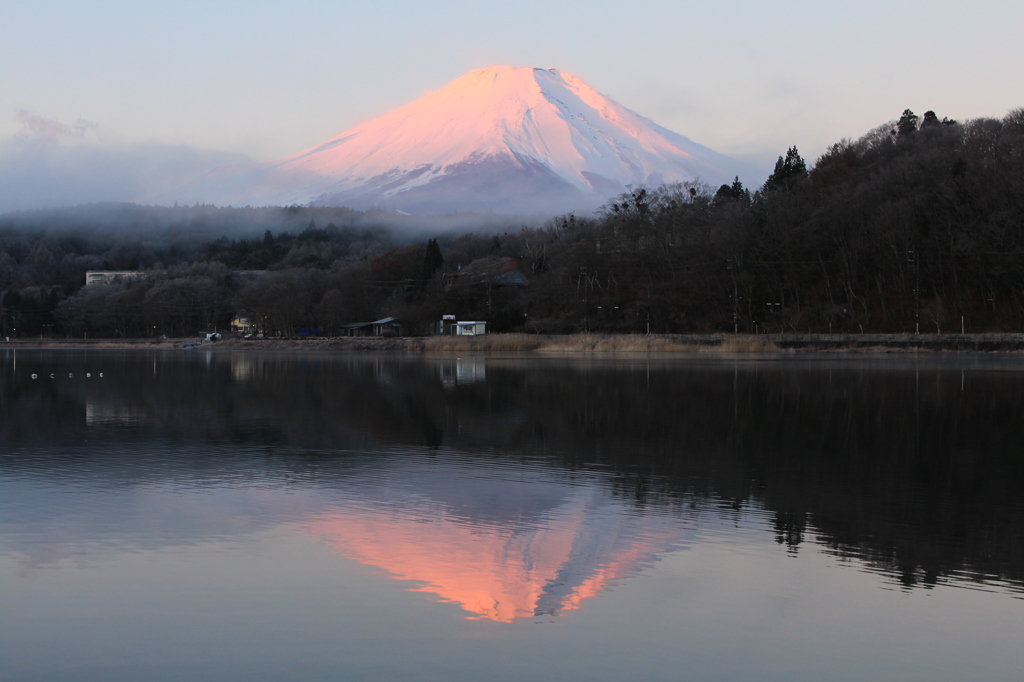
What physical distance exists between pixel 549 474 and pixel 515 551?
3.65 meters

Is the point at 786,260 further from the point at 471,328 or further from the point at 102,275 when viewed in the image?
the point at 102,275

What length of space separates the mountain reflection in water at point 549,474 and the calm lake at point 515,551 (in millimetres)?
49

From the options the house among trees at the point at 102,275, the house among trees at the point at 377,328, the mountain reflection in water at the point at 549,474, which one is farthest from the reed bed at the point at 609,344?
the house among trees at the point at 102,275

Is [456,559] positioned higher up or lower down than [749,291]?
lower down

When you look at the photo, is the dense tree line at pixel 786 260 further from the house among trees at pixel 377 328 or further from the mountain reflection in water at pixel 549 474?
the mountain reflection in water at pixel 549 474

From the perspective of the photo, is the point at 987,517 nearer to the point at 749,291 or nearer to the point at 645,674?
the point at 645,674

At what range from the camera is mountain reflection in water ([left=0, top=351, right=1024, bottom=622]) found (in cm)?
709

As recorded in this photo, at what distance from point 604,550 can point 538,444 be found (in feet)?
20.6

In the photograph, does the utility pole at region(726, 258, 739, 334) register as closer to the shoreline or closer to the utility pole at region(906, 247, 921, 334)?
the shoreline

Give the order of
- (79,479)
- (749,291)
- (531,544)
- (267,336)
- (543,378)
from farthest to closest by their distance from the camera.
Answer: (267,336) → (749,291) → (543,378) → (79,479) → (531,544)

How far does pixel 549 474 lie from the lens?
10883 millimetres

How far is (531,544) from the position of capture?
7.50 meters

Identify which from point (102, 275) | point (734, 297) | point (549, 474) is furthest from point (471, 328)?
point (102, 275)

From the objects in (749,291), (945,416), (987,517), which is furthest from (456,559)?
(749,291)
